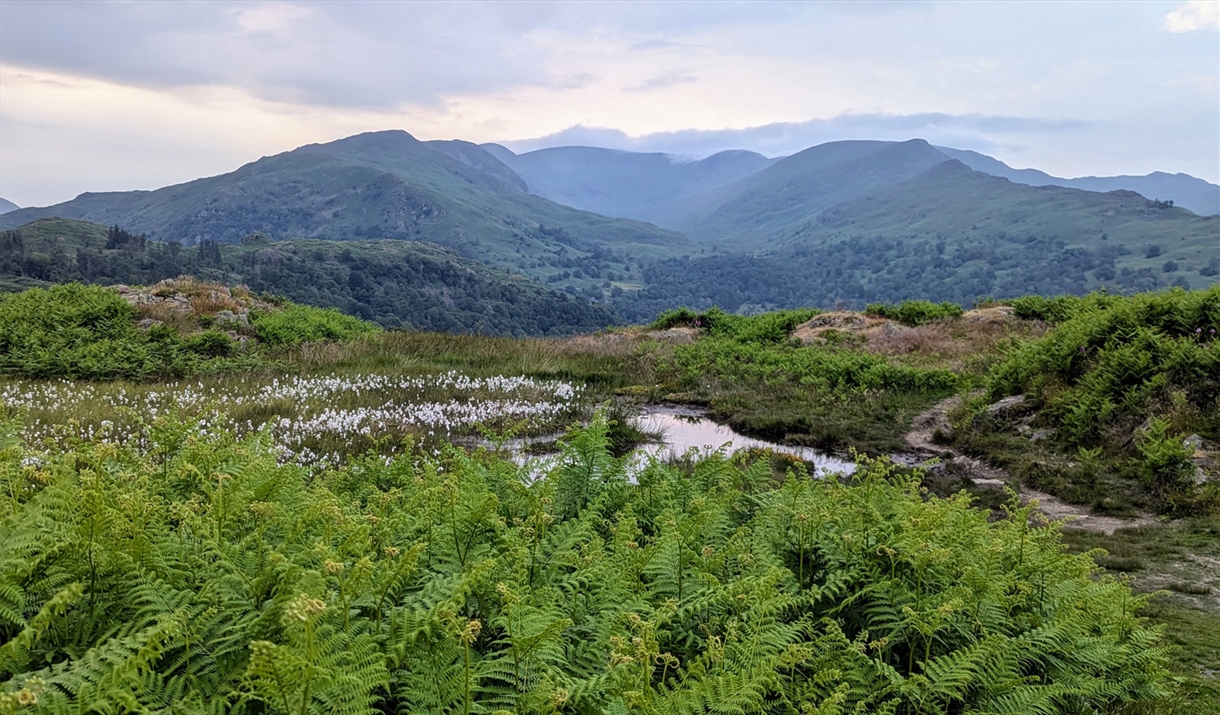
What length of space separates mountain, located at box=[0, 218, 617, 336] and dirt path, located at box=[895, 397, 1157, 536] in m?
77.2

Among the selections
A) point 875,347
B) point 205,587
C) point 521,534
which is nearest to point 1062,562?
point 521,534

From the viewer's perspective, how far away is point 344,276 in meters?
130

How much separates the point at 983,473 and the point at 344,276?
432 ft

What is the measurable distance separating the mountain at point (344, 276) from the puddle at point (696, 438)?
74856 mm

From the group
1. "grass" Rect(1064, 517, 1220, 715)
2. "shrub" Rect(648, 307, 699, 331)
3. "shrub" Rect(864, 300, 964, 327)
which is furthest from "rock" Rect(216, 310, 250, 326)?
"shrub" Rect(864, 300, 964, 327)

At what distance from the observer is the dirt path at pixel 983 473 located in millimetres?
9180

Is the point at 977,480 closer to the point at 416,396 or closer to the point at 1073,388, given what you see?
the point at 1073,388

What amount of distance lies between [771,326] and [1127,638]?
2242 centimetres

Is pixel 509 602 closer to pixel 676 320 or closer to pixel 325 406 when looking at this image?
pixel 325 406

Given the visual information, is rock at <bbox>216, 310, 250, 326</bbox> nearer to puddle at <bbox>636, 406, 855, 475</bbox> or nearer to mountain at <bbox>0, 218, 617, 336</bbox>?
puddle at <bbox>636, 406, 855, 475</bbox>

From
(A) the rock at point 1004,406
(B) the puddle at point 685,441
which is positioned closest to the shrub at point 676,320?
(B) the puddle at point 685,441

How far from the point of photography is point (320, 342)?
2155cm

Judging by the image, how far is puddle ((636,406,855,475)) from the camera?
40.7 ft

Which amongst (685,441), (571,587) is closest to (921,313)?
(685,441)
